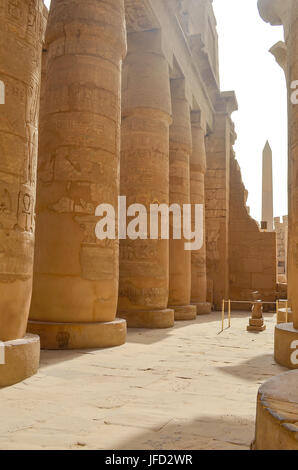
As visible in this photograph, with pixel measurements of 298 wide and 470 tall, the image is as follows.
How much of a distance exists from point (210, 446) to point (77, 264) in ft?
13.7

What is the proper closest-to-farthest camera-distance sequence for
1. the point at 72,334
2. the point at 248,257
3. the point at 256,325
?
the point at 72,334 → the point at 256,325 → the point at 248,257

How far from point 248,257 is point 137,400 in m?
13.3

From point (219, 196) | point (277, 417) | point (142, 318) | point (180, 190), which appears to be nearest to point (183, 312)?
point (142, 318)

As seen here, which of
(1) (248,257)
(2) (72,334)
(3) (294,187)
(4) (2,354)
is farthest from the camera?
(1) (248,257)

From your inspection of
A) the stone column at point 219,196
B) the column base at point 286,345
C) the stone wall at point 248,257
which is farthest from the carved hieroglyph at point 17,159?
the stone wall at point 248,257

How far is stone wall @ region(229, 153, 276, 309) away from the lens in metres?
16.0

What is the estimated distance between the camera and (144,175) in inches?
376

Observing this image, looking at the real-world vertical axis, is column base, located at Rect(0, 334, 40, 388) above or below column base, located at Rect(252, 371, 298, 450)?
below

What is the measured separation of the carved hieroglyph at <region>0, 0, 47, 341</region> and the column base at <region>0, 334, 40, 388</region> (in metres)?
0.16

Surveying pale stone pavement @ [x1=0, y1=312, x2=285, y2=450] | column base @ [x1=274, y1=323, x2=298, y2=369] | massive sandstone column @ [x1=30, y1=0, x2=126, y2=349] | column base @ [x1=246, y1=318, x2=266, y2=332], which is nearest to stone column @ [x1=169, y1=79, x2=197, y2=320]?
column base @ [x1=246, y1=318, x2=266, y2=332]

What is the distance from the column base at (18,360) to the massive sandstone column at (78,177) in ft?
5.57

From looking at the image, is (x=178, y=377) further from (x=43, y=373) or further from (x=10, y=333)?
(x=10, y=333)

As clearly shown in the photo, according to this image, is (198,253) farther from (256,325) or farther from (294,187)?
(294,187)

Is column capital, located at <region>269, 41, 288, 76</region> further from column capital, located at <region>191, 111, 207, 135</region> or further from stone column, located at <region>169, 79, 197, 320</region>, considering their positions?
column capital, located at <region>191, 111, 207, 135</region>
